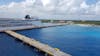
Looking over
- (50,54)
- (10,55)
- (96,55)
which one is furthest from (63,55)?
(96,55)

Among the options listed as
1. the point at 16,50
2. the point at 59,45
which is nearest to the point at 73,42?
the point at 59,45

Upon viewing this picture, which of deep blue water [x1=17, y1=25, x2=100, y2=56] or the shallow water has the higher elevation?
the shallow water

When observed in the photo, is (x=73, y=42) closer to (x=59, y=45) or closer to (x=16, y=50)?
(x=59, y=45)

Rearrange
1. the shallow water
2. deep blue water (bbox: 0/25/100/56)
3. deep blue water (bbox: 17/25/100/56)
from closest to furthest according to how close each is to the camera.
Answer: the shallow water
deep blue water (bbox: 0/25/100/56)
deep blue water (bbox: 17/25/100/56)

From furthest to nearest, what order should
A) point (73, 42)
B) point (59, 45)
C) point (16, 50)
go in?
1. point (73, 42)
2. point (59, 45)
3. point (16, 50)

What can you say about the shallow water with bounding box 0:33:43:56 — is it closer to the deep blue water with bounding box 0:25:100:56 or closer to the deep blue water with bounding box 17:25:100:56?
the deep blue water with bounding box 0:25:100:56

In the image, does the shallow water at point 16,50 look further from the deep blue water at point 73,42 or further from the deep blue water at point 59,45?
the deep blue water at point 73,42

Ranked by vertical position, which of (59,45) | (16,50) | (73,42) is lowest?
(73,42)

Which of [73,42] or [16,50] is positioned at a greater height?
[16,50]

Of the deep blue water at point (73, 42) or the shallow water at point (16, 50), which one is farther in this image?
the deep blue water at point (73, 42)

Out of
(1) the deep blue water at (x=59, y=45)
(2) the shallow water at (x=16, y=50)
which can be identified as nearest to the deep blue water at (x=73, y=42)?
(1) the deep blue water at (x=59, y=45)

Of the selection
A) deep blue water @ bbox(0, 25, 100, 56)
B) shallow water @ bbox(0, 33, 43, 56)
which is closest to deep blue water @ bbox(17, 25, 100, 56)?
deep blue water @ bbox(0, 25, 100, 56)
